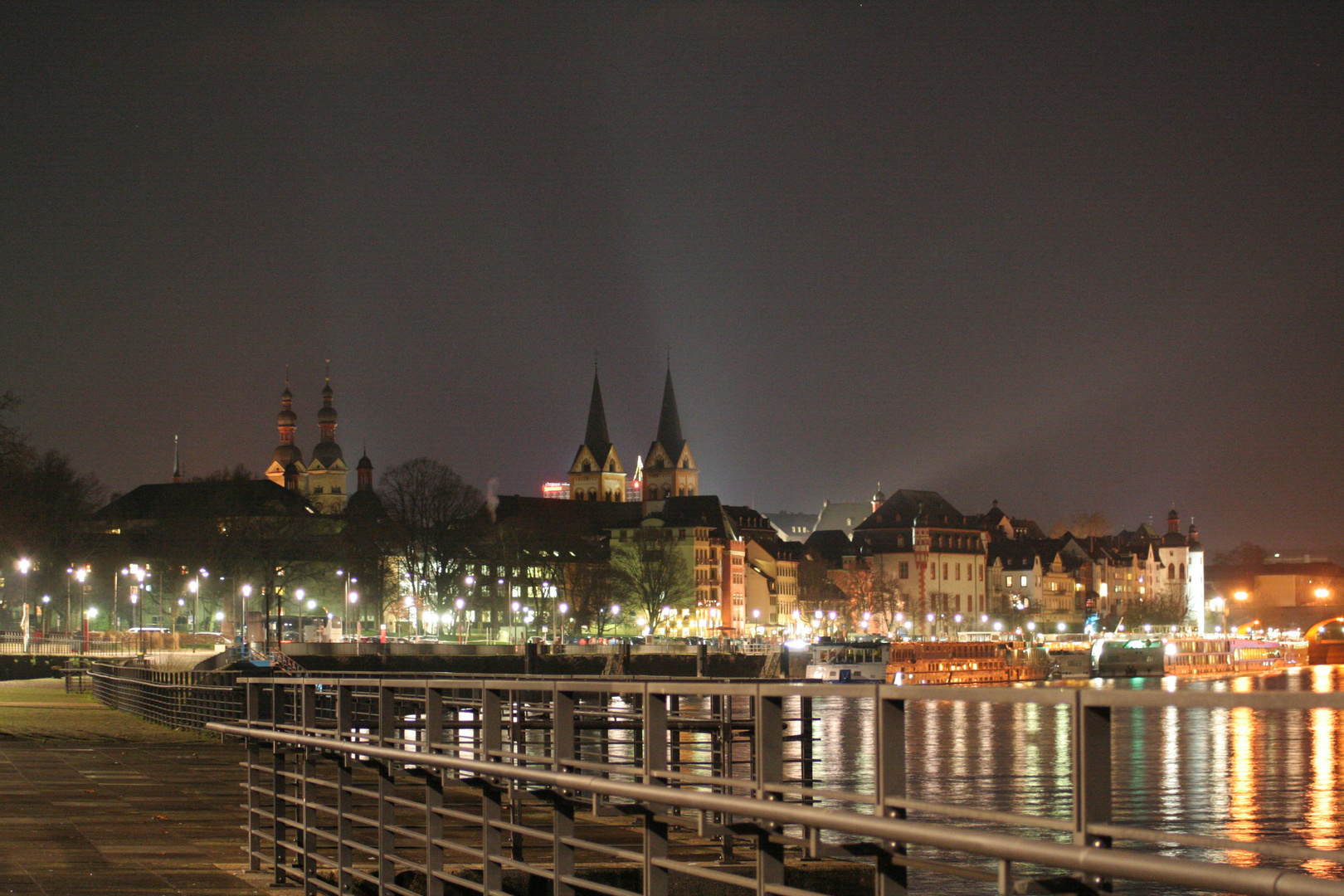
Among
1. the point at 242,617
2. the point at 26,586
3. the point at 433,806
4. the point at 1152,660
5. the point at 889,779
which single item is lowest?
the point at 1152,660

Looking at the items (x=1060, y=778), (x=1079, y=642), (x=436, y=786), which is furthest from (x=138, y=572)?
(x=1079, y=642)

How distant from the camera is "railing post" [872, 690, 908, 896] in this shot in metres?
6.09

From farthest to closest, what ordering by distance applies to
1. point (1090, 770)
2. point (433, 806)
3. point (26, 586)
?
point (26, 586), point (433, 806), point (1090, 770)

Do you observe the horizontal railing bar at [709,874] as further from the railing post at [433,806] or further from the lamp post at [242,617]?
the lamp post at [242,617]

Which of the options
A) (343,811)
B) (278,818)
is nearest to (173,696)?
(278,818)

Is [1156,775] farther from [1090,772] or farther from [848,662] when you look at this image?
[848,662]

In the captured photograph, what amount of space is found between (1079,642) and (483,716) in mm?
165398

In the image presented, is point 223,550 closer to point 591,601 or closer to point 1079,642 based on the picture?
point 591,601

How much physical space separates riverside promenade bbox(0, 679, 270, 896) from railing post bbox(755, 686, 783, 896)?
809cm

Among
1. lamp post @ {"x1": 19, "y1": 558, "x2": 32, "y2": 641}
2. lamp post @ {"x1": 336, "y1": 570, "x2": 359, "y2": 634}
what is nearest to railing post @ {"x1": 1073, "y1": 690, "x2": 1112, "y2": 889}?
lamp post @ {"x1": 19, "y1": 558, "x2": 32, "y2": 641}

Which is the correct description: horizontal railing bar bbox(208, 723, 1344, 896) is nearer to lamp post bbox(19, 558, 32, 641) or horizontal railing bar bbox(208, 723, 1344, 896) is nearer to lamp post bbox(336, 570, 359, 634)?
lamp post bbox(19, 558, 32, 641)

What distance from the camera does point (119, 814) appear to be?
65.7ft

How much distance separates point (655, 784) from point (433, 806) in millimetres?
3290

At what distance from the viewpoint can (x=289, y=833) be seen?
17688mm
